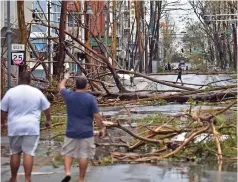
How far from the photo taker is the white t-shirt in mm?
7820

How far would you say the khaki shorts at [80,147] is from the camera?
8172mm

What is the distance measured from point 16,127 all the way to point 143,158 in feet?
9.77

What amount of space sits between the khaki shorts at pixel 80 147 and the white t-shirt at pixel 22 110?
1.90ft

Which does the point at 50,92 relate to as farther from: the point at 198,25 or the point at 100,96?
the point at 198,25

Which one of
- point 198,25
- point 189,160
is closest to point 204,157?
point 189,160

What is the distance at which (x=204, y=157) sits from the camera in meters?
10.3

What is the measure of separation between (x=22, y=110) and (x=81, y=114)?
0.86 metres

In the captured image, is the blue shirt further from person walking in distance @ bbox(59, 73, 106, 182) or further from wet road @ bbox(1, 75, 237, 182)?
wet road @ bbox(1, 75, 237, 182)

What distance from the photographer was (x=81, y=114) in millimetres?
8109

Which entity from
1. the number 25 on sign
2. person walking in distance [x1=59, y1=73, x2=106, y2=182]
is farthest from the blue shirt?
the number 25 on sign

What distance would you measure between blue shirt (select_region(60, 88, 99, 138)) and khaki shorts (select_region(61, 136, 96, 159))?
0.27ft

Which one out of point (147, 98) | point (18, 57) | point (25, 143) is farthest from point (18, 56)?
point (25, 143)

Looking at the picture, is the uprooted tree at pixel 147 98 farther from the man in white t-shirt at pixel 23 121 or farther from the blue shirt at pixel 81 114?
the man in white t-shirt at pixel 23 121

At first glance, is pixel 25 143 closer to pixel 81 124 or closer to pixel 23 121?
pixel 23 121
